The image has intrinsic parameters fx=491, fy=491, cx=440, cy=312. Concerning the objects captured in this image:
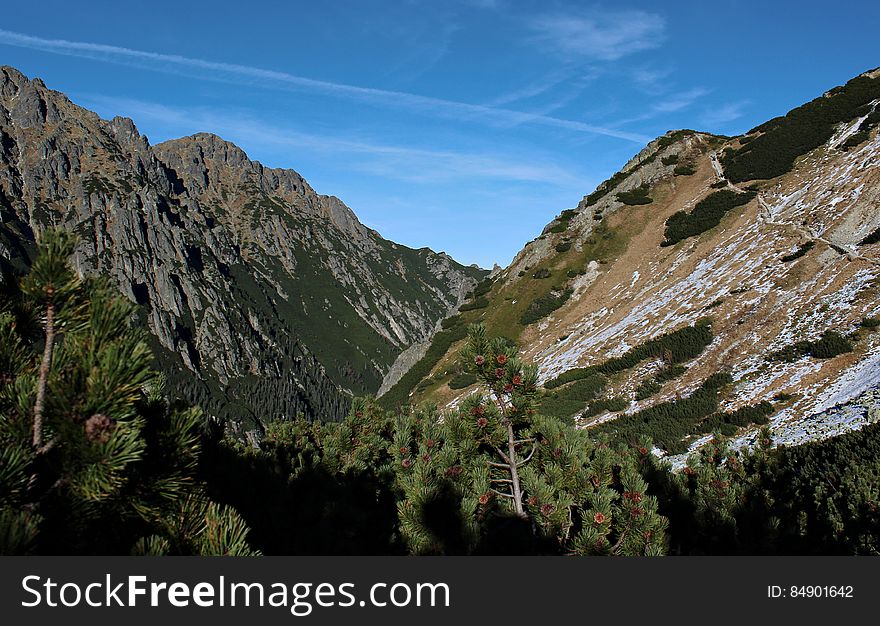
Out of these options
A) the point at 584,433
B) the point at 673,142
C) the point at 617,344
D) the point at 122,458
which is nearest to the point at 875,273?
the point at 617,344

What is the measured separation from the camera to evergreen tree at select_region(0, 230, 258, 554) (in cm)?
297

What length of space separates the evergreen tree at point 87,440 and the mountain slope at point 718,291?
24.5 ft

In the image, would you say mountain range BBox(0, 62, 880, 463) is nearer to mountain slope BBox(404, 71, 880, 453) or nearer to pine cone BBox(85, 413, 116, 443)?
mountain slope BBox(404, 71, 880, 453)

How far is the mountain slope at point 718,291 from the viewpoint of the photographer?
2420 cm

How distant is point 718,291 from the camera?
37.8m

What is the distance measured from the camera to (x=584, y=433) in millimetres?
10562

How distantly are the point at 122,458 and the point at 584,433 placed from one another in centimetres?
926

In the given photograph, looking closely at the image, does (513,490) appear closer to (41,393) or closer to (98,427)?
(98,427)

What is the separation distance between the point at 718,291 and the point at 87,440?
42.1 meters

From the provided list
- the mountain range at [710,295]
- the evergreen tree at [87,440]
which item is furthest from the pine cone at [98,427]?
the mountain range at [710,295]

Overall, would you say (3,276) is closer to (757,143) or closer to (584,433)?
(584,433)

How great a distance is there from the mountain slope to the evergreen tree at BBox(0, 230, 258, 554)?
24.5 feet

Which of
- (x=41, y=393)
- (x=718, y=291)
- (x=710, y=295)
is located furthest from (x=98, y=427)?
(x=718, y=291)
